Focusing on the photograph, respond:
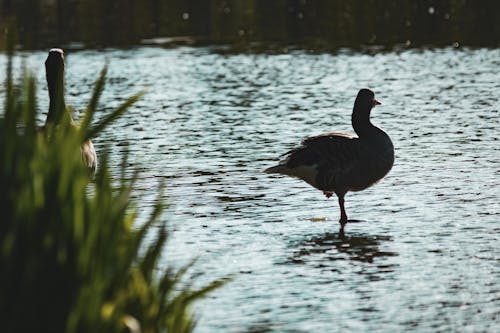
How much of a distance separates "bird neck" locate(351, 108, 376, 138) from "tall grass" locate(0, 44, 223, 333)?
8.58 m

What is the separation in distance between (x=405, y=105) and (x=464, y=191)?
9.74m

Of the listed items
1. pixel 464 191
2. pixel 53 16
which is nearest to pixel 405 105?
pixel 464 191

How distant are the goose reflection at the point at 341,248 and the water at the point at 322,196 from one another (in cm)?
2

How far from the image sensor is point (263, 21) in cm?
4828

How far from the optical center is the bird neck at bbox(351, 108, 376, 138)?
15.3 m

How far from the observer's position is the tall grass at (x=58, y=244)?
21.3 ft

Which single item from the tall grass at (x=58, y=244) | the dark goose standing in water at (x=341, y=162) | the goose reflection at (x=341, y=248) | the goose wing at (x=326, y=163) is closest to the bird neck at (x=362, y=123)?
the dark goose standing in water at (x=341, y=162)

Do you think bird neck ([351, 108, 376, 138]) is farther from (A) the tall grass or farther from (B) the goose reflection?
(A) the tall grass

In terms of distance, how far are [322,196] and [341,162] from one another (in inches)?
66.8

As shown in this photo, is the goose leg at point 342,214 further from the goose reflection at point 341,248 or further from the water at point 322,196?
the goose reflection at point 341,248

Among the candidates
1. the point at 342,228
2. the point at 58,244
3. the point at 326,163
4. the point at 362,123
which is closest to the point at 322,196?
the point at 362,123

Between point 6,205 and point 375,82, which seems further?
point 375,82

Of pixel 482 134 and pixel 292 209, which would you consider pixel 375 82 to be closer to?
pixel 482 134

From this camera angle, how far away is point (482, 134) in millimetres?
20797
